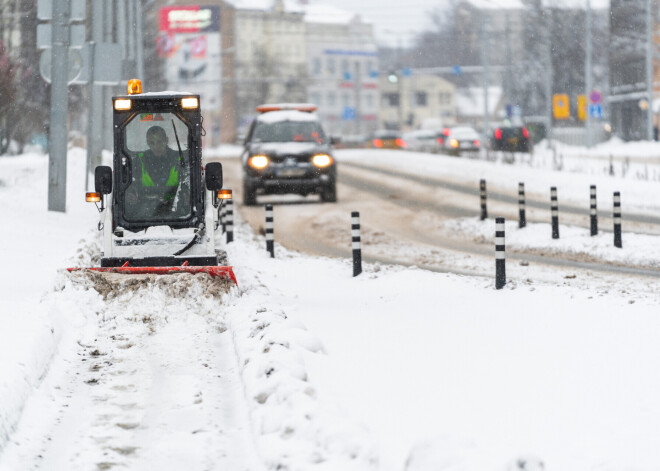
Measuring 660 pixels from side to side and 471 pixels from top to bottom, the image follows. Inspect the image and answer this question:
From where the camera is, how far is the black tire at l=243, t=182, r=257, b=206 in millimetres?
25797

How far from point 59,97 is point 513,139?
33.5 m

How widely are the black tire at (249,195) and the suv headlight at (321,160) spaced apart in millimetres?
1668

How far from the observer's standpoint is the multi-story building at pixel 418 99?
13575 centimetres

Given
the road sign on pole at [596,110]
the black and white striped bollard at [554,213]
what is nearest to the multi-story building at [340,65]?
the road sign on pole at [596,110]

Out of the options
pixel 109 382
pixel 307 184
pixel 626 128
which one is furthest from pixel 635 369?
pixel 626 128

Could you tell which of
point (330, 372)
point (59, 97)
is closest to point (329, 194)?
point (59, 97)

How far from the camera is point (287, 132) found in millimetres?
25625

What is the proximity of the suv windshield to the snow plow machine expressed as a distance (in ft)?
41.1

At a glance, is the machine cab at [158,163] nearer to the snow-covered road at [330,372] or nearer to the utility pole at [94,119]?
the snow-covered road at [330,372]

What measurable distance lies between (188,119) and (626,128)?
208 ft

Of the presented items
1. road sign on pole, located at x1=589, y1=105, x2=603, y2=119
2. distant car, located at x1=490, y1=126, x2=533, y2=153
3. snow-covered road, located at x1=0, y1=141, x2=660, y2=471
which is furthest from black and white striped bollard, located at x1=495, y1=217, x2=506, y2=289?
distant car, located at x1=490, y1=126, x2=533, y2=153

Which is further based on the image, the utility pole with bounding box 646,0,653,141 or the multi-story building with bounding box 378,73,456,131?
the multi-story building with bounding box 378,73,456,131

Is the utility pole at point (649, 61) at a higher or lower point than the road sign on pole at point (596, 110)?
higher

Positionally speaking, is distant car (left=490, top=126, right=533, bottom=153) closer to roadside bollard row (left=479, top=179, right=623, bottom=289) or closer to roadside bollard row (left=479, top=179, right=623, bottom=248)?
roadside bollard row (left=479, top=179, right=623, bottom=289)
